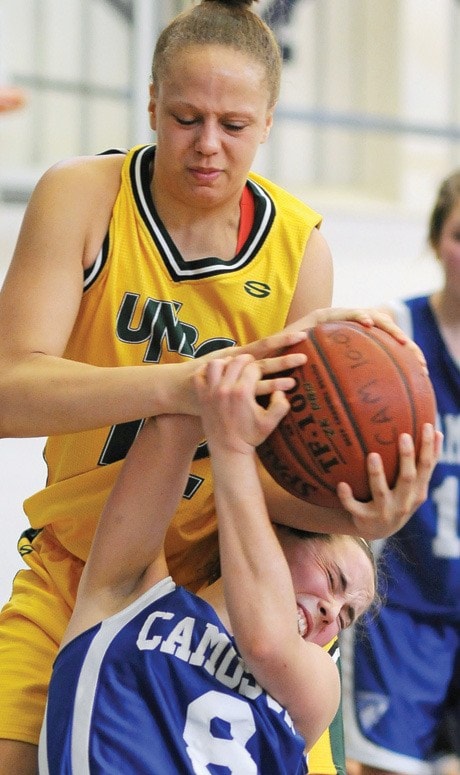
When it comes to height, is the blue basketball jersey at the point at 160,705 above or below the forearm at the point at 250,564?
below

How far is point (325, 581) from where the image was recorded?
184 cm

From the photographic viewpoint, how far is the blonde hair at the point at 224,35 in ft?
5.82

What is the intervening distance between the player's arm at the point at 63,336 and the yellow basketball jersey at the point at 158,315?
1.6 inches

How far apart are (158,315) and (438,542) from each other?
127cm

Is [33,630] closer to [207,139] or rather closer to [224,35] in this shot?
[207,139]

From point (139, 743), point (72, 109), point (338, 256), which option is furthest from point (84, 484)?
point (72, 109)

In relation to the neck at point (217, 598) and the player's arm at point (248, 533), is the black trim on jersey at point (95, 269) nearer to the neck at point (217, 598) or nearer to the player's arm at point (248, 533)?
the player's arm at point (248, 533)

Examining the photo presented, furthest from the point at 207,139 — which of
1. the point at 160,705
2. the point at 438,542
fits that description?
the point at 438,542

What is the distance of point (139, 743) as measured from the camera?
1634 mm

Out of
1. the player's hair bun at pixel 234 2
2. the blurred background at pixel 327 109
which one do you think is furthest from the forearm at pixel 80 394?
the blurred background at pixel 327 109

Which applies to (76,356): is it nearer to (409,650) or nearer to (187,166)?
(187,166)

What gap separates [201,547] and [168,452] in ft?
1.22

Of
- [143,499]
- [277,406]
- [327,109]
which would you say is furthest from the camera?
[327,109]

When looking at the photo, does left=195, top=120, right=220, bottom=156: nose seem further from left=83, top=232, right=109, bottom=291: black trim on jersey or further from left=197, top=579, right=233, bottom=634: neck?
left=197, top=579, right=233, bottom=634: neck
